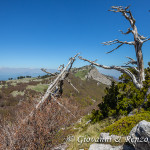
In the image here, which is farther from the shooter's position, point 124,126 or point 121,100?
point 121,100

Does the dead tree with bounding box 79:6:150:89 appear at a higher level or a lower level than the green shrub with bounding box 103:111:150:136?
higher

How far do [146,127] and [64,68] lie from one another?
6.22 meters

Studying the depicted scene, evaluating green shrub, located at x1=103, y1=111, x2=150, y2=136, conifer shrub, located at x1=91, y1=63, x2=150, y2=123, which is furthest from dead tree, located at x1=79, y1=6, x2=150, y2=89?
green shrub, located at x1=103, y1=111, x2=150, y2=136

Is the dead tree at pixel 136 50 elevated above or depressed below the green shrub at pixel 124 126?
above

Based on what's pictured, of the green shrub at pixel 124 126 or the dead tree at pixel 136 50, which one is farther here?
the dead tree at pixel 136 50

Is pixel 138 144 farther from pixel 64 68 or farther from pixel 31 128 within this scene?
pixel 64 68

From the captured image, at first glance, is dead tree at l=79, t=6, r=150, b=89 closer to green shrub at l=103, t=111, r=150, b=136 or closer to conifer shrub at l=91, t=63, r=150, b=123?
conifer shrub at l=91, t=63, r=150, b=123

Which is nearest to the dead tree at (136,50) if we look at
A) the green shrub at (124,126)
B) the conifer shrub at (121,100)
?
the conifer shrub at (121,100)

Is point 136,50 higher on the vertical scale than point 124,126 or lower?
higher

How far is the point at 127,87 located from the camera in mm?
7699

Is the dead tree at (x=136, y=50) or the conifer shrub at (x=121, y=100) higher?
the dead tree at (x=136, y=50)

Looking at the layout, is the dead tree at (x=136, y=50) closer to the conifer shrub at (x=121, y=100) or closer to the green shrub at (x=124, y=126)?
the conifer shrub at (x=121, y=100)

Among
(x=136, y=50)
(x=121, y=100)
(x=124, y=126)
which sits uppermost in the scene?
(x=136, y=50)

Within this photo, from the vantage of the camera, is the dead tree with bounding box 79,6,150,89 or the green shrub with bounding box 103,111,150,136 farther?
the dead tree with bounding box 79,6,150,89
